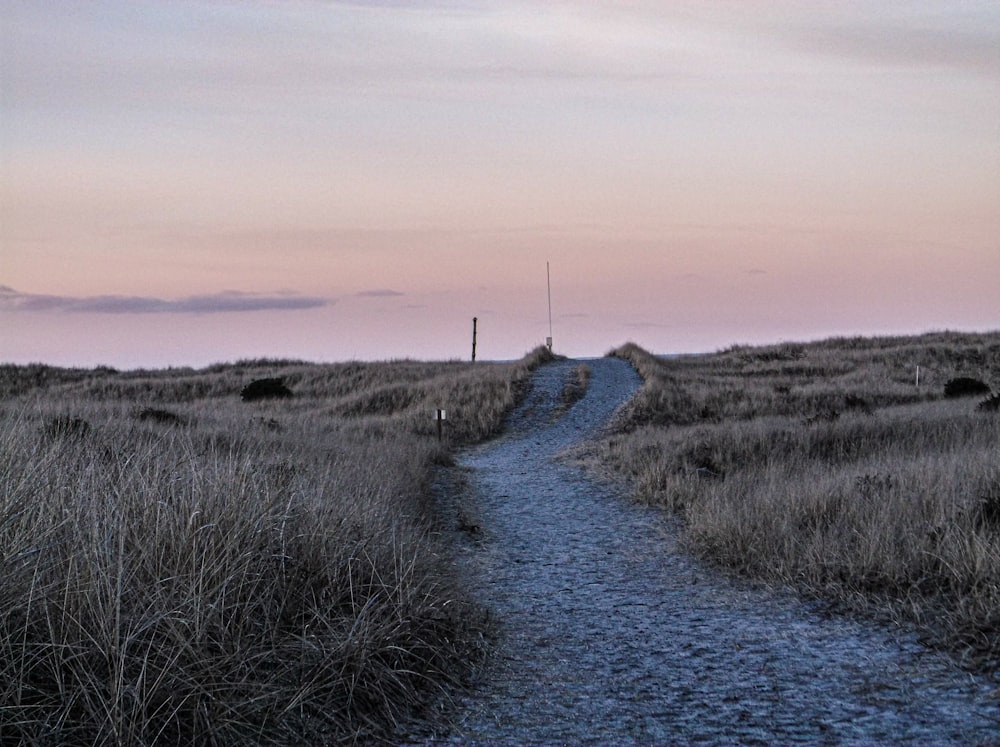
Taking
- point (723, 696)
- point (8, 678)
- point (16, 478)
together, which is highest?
point (16, 478)

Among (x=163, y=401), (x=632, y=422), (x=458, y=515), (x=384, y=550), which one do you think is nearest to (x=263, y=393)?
(x=163, y=401)

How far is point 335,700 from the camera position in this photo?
5035 millimetres

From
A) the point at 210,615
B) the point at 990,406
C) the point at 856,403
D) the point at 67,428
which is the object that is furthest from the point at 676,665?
the point at 856,403

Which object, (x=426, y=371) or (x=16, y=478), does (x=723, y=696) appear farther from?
(x=426, y=371)

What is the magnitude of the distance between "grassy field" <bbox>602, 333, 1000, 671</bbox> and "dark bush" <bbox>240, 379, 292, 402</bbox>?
14.2 m

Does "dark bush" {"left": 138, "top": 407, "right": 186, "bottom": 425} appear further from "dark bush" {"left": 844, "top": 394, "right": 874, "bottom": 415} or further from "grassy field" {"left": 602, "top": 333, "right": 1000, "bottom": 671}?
"dark bush" {"left": 844, "top": 394, "right": 874, "bottom": 415}

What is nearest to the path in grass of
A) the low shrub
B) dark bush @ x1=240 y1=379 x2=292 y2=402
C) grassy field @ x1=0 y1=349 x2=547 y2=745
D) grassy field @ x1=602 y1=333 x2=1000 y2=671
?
grassy field @ x1=602 y1=333 x2=1000 y2=671

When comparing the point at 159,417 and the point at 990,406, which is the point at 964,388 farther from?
the point at 159,417

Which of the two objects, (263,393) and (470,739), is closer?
(470,739)

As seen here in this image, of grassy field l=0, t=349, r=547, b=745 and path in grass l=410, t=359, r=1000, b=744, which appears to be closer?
grassy field l=0, t=349, r=547, b=745

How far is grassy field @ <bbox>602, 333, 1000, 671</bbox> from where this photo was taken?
712 cm

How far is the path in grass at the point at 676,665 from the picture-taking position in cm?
512

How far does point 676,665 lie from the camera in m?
6.27

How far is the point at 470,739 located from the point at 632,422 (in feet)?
57.4
